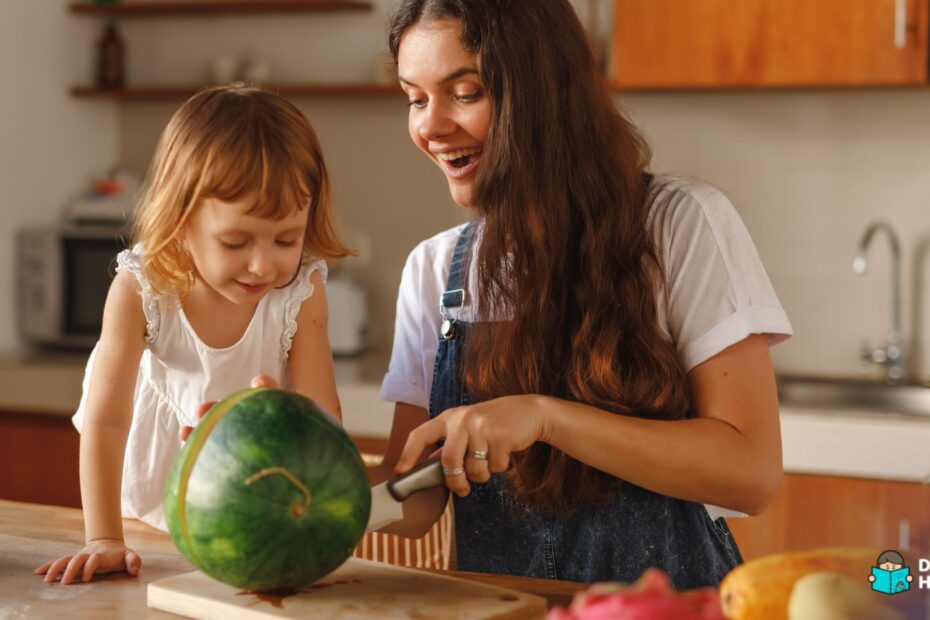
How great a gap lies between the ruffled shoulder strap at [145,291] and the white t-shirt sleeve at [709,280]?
65 centimetres

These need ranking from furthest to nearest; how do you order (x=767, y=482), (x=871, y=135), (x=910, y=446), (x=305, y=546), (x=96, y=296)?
(x=96, y=296) < (x=871, y=135) < (x=910, y=446) < (x=767, y=482) < (x=305, y=546)

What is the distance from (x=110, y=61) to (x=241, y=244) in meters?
2.67

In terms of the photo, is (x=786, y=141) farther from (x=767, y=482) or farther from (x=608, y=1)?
(x=767, y=482)

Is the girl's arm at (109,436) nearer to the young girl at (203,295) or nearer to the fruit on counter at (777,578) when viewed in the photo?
the young girl at (203,295)

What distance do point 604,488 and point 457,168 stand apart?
0.44 m

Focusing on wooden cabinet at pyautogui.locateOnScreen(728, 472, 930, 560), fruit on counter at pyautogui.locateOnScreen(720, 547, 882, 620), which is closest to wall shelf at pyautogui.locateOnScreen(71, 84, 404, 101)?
wooden cabinet at pyautogui.locateOnScreen(728, 472, 930, 560)

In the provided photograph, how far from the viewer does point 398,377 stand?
172 centimetres

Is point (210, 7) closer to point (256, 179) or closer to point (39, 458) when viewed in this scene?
point (39, 458)

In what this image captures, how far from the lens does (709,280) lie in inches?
58.6

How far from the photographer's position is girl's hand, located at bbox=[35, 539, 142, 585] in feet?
4.01

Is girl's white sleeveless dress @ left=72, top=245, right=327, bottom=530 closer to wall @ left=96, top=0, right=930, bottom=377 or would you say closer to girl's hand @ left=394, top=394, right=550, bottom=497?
girl's hand @ left=394, top=394, right=550, bottom=497

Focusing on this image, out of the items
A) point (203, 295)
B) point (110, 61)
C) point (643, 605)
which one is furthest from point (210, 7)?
point (643, 605)

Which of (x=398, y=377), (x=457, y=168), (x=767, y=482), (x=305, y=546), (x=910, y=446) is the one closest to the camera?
(x=305, y=546)

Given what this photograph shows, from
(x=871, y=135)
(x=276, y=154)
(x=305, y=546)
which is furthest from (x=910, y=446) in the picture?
(x=305, y=546)
